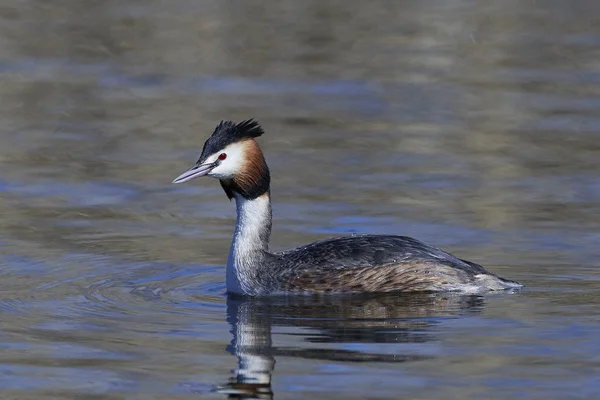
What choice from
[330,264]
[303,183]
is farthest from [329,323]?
[303,183]

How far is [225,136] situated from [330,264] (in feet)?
3.73

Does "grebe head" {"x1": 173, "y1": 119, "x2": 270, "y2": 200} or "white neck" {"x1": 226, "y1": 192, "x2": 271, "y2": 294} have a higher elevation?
"grebe head" {"x1": 173, "y1": 119, "x2": 270, "y2": 200}

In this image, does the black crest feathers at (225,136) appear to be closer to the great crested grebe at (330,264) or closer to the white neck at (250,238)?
the great crested grebe at (330,264)

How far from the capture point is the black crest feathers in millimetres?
10258

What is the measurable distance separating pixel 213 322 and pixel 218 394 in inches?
64.6

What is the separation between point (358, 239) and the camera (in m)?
10.5

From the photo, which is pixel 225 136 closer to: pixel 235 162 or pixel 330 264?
pixel 235 162

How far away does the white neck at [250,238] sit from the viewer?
10445 millimetres

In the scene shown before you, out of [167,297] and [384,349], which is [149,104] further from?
[384,349]

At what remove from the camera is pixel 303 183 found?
13570mm

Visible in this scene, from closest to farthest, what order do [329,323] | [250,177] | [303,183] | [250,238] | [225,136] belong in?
[329,323] → [225,136] → [250,177] → [250,238] → [303,183]

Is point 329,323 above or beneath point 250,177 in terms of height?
beneath

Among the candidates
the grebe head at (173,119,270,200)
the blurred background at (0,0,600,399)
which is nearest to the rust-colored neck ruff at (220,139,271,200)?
the grebe head at (173,119,270,200)

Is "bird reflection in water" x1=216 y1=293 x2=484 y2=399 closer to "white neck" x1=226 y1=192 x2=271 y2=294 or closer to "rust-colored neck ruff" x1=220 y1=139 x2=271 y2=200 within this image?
"white neck" x1=226 y1=192 x2=271 y2=294
